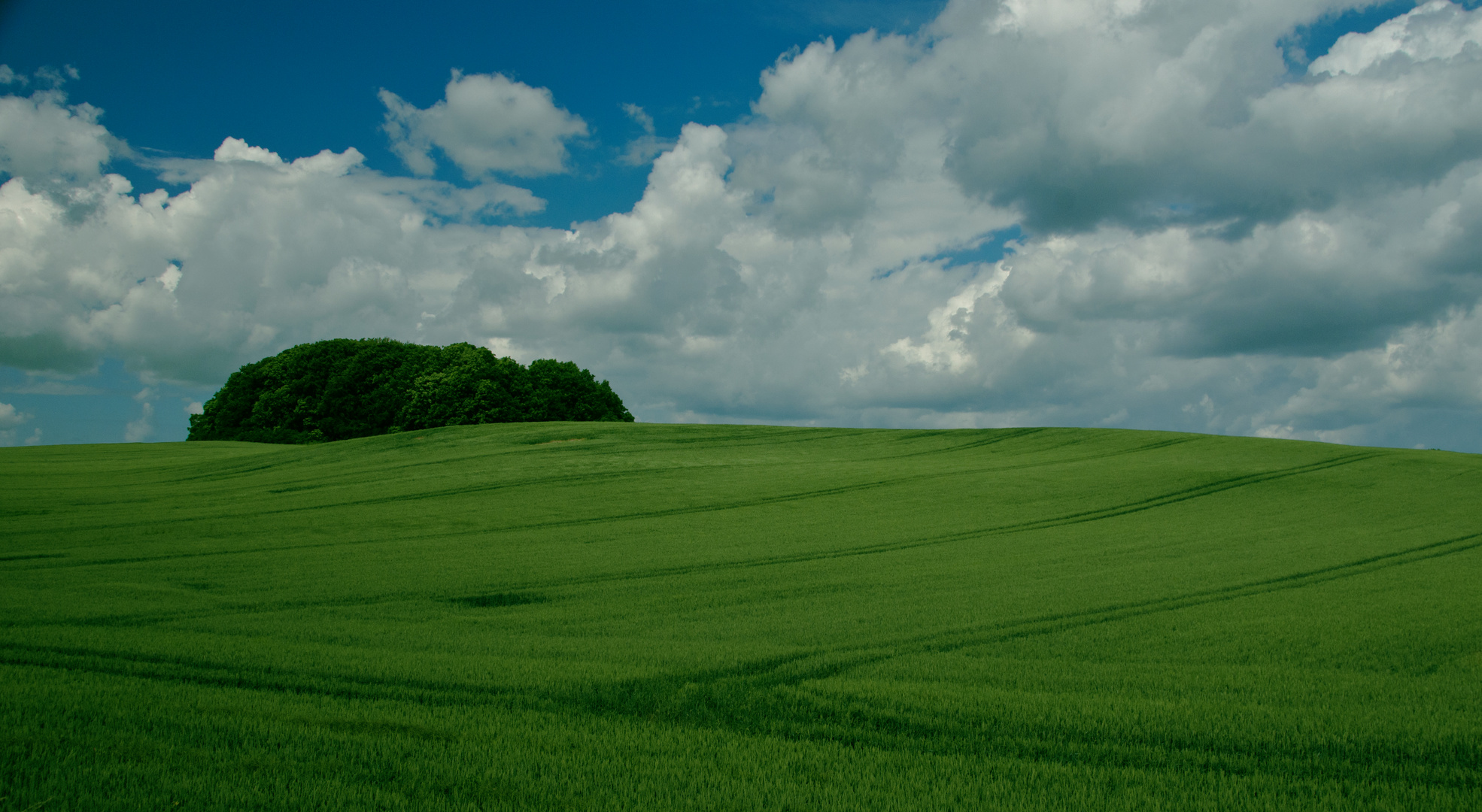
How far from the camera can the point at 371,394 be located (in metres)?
57.3

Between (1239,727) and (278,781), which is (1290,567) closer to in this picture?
(1239,727)

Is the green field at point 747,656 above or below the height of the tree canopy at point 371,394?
below

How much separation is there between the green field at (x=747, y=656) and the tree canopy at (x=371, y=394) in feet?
109

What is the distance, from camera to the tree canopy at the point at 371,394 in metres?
55.6

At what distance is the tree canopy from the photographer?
182ft

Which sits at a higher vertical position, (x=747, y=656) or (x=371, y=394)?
(x=371, y=394)

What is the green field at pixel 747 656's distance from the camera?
16.2 ft

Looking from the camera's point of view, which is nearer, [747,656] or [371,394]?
[747,656]

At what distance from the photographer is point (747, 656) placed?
A: 8.09m

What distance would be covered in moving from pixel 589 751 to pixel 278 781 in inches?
71.0

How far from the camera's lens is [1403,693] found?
675 cm

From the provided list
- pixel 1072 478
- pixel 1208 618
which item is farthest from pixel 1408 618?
pixel 1072 478

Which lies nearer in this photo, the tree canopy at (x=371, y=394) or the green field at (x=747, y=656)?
the green field at (x=747, y=656)

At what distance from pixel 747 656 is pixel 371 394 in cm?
5566
